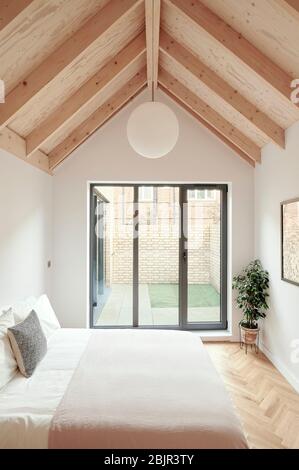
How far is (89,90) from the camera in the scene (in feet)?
9.52

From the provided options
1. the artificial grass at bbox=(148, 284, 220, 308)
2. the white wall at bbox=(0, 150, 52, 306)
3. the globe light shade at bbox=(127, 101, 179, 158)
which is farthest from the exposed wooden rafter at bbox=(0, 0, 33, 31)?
the artificial grass at bbox=(148, 284, 220, 308)

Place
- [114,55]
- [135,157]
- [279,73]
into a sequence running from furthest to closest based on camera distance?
1. [135,157]
2. [114,55]
3. [279,73]

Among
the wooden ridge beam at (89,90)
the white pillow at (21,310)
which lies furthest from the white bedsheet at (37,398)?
the wooden ridge beam at (89,90)

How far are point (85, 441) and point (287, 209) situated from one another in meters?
2.70

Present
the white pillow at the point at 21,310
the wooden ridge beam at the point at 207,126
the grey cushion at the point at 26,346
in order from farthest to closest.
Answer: the wooden ridge beam at the point at 207,126 → the white pillow at the point at 21,310 → the grey cushion at the point at 26,346

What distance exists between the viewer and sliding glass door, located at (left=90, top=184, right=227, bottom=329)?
173 inches

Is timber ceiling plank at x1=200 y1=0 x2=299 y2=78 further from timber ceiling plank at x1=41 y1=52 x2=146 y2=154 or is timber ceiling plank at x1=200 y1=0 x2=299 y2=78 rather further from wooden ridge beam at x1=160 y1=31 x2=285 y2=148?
timber ceiling plank at x1=41 y1=52 x2=146 y2=154

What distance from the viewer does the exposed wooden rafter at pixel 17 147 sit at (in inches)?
104

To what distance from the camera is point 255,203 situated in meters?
4.13

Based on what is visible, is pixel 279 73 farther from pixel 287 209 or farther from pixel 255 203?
pixel 255 203

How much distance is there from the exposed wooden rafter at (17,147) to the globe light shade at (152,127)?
4.22ft

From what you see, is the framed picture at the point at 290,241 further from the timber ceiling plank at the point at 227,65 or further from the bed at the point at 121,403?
the bed at the point at 121,403

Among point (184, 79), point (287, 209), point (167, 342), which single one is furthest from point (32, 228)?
point (287, 209)

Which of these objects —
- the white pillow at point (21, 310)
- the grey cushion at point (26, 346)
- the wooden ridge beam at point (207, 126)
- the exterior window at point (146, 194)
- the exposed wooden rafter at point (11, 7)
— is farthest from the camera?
the exterior window at point (146, 194)
